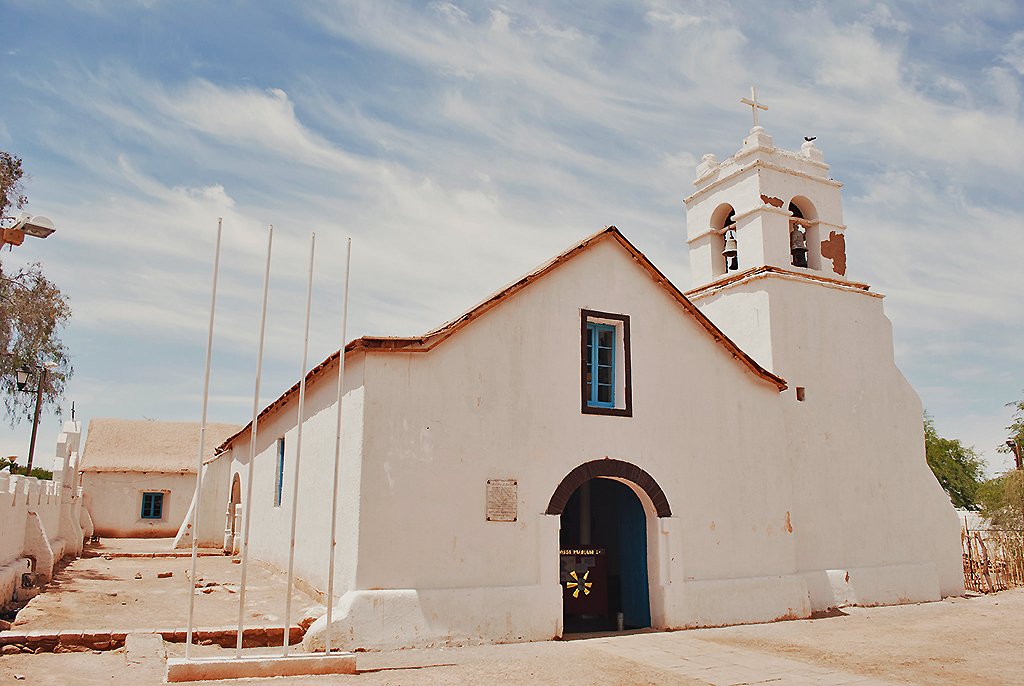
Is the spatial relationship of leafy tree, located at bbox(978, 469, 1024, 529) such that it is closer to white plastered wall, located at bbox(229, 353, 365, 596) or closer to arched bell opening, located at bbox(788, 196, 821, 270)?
arched bell opening, located at bbox(788, 196, 821, 270)

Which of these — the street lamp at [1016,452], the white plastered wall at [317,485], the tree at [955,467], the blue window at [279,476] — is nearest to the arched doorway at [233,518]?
A: the white plastered wall at [317,485]

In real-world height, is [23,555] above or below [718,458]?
below

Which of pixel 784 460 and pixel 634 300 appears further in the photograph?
pixel 784 460

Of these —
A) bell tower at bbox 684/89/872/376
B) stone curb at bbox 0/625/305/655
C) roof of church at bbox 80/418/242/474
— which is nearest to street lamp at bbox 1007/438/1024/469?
bell tower at bbox 684/89/872/376

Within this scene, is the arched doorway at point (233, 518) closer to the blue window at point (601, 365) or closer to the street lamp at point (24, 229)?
the blue window at point (601, 365)

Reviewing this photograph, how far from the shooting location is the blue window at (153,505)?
29.4 meters

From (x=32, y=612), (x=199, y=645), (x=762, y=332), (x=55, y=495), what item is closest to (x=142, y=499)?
(x=55, y=495)

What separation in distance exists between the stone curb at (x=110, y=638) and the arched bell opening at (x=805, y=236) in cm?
1168

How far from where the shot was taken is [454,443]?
10.5 metres

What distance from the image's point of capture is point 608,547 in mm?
12797

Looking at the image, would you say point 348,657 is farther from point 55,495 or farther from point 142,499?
point 142,499

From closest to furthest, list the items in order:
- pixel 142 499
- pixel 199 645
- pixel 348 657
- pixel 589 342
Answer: pixel 348 657 → pixel 199 645 → pixel 589 342 → pixel 142 499

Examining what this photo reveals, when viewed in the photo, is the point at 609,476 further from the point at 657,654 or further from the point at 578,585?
the point at 657,654

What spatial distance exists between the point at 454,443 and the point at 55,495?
11895 mm
